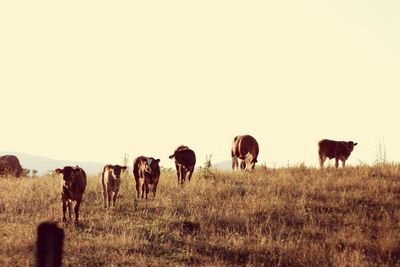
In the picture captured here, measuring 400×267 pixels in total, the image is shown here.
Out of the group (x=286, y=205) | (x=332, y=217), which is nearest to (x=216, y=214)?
(x=286, y=205)

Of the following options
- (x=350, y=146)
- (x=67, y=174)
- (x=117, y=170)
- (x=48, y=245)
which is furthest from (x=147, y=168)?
(x=48, y=245)

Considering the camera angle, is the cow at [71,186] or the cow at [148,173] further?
the cow at [148,173]

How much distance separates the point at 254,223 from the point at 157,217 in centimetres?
269

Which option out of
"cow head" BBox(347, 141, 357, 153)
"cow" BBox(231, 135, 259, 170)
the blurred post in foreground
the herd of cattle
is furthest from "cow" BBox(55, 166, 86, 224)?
"cow head" BBox(347, 141, 357, 153)

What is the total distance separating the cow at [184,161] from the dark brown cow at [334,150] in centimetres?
799

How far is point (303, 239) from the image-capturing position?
36.2 feet

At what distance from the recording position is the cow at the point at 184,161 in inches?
723

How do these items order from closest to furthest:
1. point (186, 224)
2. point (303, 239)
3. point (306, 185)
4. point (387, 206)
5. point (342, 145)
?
point (303, 239) → point (186, 224) → point (387, 206) → point (306, 185) → point (342, 145)

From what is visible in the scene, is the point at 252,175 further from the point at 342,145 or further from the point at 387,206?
the point at 342,145

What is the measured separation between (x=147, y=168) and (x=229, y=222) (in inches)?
176

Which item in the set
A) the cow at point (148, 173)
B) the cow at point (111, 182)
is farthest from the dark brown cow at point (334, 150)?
the cow at point (111, 182)

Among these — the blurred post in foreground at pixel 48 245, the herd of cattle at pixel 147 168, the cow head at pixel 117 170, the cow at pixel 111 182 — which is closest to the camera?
the blurred post in foreground at pixel 48 245

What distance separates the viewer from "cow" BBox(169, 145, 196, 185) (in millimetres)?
18359

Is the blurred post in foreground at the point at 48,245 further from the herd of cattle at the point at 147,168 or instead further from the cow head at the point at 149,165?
the cow head at the point at 149,165
